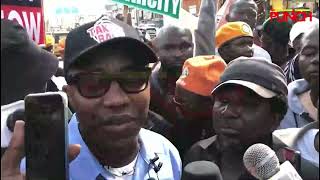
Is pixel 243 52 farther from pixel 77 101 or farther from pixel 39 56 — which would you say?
pixel 39 56

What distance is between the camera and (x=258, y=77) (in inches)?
53.9

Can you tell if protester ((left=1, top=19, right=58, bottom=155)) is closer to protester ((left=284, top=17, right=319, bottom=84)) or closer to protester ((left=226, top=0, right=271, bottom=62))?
protester ((left=284, top=17, right=319, bottom=84))

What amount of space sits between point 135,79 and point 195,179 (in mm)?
363

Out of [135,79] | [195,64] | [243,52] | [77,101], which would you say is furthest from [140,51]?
[243,52]

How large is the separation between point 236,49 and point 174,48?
1.29 feet

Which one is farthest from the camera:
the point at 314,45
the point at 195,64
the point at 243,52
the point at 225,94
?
the point at 243,52

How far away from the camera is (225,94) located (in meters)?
1.45

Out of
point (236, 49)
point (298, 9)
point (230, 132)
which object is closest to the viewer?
point (298, 9)

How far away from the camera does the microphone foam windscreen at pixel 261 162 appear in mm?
681

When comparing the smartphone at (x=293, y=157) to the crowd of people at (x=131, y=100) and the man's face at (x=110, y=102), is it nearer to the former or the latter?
the crowd of people at (x=131, y=100)

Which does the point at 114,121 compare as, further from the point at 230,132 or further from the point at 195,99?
the point at 195,99

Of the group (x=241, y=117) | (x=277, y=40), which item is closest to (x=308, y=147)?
(x=241, y=117)

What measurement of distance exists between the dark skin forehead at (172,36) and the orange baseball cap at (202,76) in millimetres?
715

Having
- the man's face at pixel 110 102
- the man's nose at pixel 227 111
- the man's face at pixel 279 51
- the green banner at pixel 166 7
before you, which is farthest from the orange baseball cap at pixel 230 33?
the man's face at pixel 110 102
